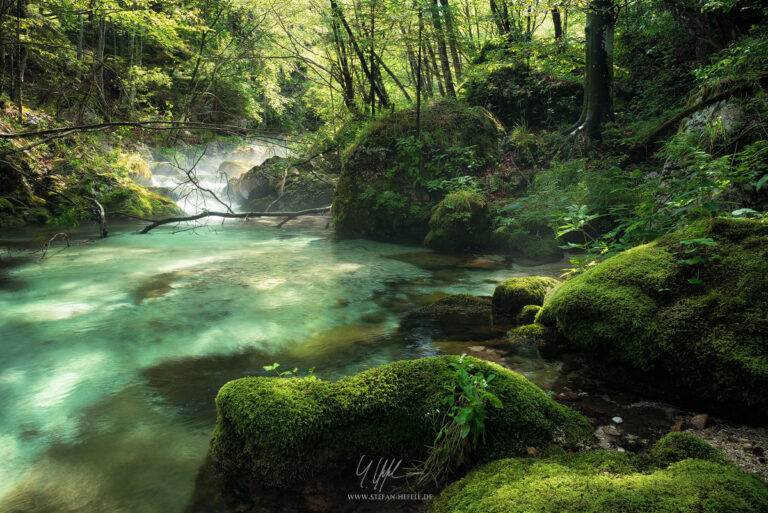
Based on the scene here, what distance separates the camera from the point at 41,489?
250 centimetres

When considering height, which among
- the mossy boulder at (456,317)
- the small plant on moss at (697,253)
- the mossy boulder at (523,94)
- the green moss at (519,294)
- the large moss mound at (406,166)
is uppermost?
the mossy boulder at (523,94)

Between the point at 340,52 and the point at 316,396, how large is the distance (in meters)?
13.2

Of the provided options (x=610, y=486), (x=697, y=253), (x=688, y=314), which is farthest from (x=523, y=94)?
(x=610, y=486)

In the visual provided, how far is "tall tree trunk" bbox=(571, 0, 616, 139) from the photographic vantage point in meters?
9.08

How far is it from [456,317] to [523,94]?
10.2 metres

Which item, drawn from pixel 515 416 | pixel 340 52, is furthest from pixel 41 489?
pixel 340 52

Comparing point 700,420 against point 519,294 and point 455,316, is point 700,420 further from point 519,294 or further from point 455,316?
point 455,316

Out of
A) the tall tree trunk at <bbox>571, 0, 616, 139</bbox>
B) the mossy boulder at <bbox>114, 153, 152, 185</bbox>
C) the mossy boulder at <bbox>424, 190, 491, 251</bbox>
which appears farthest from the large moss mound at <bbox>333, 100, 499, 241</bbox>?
the mossy boulder at <bbox>114, 153, 152, 185</bbox>

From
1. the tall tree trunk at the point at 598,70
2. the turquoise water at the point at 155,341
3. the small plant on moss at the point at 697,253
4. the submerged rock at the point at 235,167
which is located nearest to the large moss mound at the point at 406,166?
the turquoise water at the point at 155,341

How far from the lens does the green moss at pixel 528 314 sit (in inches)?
187

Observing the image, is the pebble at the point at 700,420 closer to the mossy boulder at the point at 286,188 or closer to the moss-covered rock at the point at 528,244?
the moss-covered rock at the point at 528,244

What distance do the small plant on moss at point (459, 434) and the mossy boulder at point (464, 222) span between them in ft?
23.8

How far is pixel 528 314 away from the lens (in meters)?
4.79

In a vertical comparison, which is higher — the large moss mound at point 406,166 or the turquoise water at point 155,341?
the large moss mound at point 406,166
